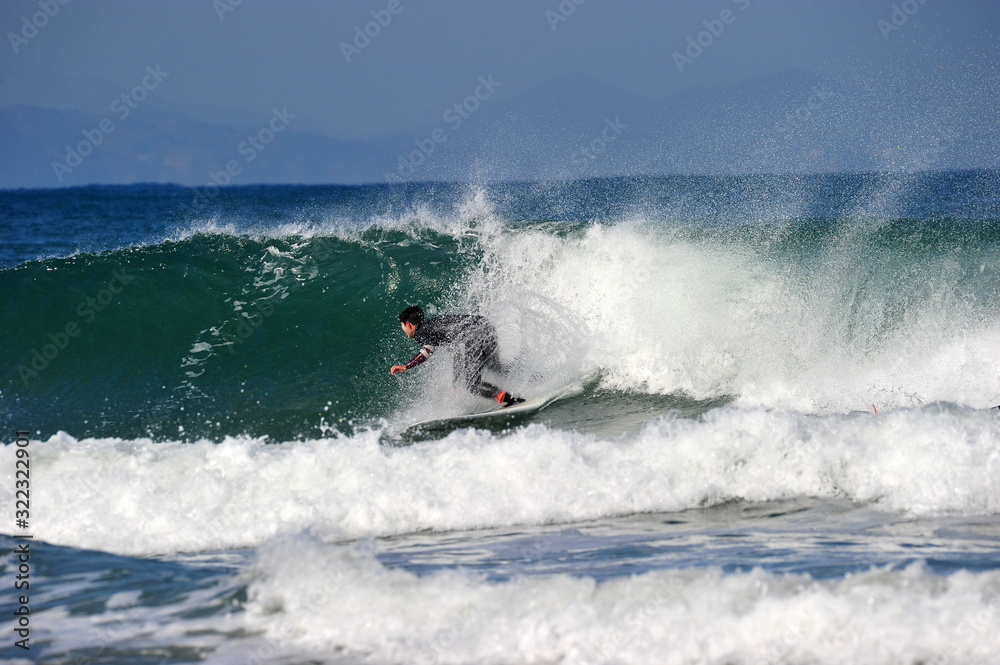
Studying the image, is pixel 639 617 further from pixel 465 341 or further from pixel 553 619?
pixel 465 341

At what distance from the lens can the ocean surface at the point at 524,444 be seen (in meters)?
3.89

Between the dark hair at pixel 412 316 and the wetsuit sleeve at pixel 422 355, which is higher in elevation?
the dark hair at pixel 412 316

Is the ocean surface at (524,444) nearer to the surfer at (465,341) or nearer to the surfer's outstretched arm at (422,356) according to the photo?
the surfer at (465,341)

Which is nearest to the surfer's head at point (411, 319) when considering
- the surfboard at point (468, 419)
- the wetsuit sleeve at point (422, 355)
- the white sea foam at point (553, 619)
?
the wetsuit sleeve at point (422, 355)

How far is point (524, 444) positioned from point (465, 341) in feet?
8.01

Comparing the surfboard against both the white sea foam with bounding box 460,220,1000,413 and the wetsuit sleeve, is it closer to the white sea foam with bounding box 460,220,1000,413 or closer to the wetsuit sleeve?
the wetsuit sleeve

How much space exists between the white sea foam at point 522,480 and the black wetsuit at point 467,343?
1.94m

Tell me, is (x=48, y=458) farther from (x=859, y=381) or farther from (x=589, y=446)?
(x=859, y=381)

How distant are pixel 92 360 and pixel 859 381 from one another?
10561 mm

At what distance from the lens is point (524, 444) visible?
21.7 ft

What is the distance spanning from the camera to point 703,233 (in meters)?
12.1

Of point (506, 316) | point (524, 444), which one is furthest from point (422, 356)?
point (524, 444)

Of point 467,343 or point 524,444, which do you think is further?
point 467,343

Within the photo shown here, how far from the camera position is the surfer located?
8734 mm
